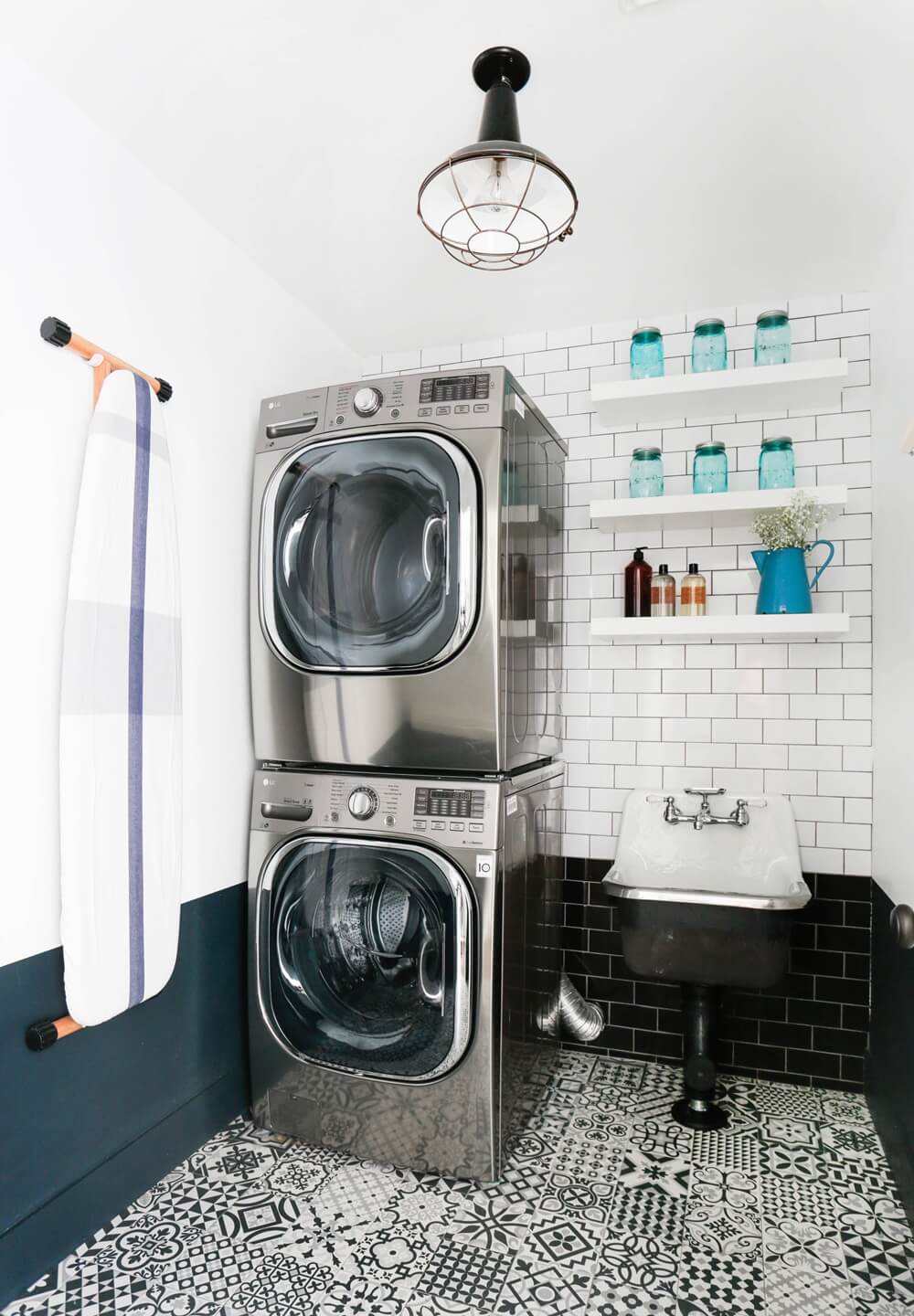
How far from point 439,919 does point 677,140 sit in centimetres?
190

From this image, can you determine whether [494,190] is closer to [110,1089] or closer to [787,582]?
[787,582]

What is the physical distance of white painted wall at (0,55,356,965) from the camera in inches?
64.6

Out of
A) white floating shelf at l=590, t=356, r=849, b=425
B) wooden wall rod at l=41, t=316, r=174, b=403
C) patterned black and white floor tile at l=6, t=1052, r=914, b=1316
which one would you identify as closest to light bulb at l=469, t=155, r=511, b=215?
wooden wall rod at l=41, t=316, r=174, b=403

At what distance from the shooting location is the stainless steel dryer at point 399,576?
81.5 inches

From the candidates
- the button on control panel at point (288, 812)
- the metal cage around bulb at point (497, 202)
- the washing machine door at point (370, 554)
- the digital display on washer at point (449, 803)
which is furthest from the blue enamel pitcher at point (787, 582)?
the button on control panel at point (288, 812)

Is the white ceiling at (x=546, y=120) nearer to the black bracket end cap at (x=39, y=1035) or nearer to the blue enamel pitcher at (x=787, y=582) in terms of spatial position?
the blue enamel pitcher at (x=787, y=582)

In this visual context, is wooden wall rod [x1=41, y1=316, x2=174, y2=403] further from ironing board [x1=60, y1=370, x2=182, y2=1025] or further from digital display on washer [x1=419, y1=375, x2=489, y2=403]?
digital display on washer [x1=419, y1=375, x2=489, y2=403]

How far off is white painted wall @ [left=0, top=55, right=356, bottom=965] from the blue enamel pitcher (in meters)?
1.53

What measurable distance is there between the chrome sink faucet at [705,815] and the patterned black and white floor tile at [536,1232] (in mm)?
817

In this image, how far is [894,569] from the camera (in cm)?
221

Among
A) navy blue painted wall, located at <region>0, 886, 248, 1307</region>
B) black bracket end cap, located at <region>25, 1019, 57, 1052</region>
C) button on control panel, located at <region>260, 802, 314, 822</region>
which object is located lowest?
navy blue painted wall, located at <region>0, 886, 248, 1307</region>

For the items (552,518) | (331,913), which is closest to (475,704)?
(331,913)

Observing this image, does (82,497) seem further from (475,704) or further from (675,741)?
(675,741)

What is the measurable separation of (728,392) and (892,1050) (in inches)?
72.8
